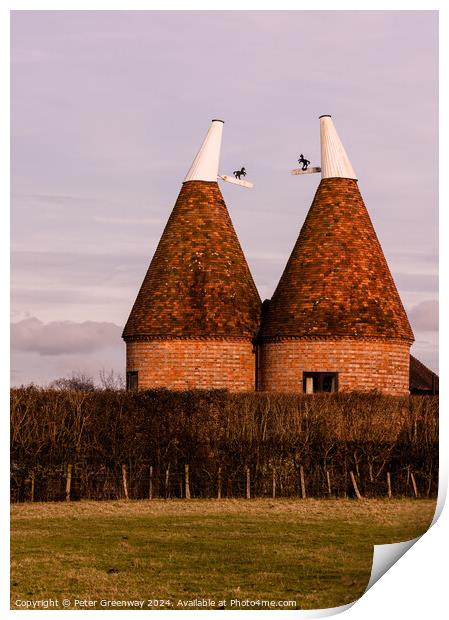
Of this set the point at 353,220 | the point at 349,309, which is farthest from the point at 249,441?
the point at 353,220

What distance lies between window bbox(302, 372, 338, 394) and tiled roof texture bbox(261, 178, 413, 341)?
0.96 m

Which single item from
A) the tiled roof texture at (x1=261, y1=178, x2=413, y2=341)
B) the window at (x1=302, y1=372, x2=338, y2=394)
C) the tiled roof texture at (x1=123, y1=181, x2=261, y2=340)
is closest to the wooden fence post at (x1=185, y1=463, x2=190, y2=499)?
the tiled roof texture at (x1=123, y1=181, x2=261, y2=340)

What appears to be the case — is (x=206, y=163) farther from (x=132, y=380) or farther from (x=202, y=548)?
(x=202, y=548)

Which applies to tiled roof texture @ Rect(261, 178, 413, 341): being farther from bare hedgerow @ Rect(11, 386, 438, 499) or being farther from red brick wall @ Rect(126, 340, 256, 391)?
bare hedgerow @ Rect(11, 386, 438, 499)

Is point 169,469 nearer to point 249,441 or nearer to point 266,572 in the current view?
point 249,441

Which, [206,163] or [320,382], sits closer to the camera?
[320,382]

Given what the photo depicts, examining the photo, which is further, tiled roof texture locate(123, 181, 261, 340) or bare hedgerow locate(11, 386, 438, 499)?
tiled roof texture locate(123, 181, 261, 340)

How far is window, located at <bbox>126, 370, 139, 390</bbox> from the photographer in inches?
1141

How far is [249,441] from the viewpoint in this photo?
91.9 ft

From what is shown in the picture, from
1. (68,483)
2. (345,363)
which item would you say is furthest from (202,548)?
(345,363)

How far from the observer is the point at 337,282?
28078 millimetres

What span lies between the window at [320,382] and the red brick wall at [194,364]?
1.65 meters

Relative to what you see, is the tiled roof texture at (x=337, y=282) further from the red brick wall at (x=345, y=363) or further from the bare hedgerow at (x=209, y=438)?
the bare hedgerow at (x=209, y=438)

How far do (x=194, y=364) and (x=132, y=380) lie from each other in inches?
78.5
